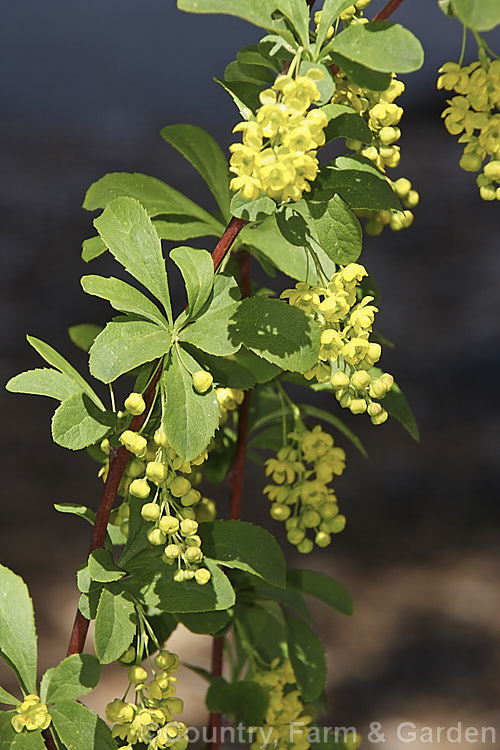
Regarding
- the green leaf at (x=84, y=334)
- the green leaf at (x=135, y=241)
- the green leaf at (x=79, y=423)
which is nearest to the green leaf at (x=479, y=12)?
the green leaf at (x=135, y=241)

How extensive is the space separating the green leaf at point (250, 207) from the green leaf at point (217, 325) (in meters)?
0.07

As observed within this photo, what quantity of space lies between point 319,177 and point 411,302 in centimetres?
345

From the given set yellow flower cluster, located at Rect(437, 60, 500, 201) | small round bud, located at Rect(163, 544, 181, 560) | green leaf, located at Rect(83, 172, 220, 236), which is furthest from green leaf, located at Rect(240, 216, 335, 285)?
small round bud, located at Rect(163, 544, 181, 560)

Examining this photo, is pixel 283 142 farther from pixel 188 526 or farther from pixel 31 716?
pixel 31 716

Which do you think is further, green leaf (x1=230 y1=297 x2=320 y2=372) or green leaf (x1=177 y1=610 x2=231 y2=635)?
green leaf (x1=177 y1=610 x2=231 y2=635)

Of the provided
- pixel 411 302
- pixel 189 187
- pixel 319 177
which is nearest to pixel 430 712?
pixel 319 177

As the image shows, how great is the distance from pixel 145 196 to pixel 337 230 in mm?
297

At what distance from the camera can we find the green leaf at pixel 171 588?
0.69 m

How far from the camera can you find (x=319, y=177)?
63cm

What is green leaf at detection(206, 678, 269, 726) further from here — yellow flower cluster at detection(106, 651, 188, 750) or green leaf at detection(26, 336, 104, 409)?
green leaf at detection(26, 336, 104, 409)

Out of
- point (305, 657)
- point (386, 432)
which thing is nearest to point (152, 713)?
point (305, 657)

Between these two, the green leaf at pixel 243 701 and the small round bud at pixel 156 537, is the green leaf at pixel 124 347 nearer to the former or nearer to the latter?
the small round bud at pixel 156 537

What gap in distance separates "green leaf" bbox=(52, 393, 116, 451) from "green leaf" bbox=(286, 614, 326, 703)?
0.44 meters

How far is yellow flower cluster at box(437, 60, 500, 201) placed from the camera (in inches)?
25.1
